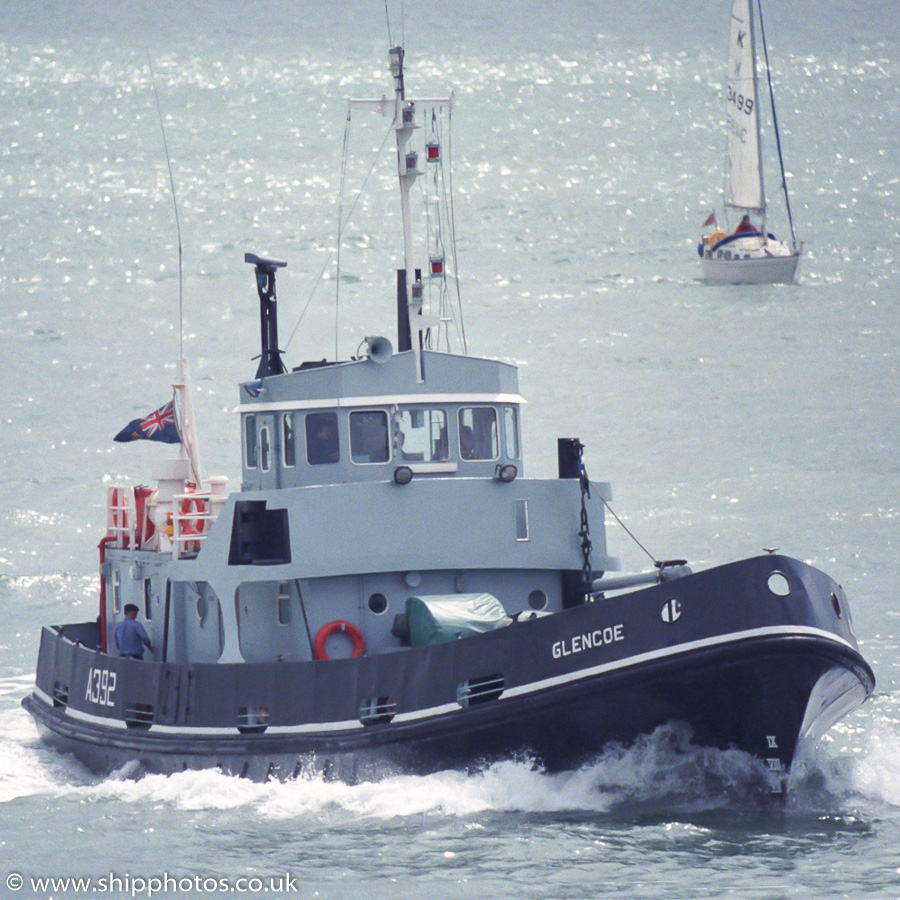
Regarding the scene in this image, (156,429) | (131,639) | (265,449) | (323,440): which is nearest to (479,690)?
(323,440)

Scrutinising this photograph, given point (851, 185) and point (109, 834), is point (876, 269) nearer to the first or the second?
point (851, 185)

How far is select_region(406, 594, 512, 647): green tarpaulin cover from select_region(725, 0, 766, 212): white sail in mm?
50563

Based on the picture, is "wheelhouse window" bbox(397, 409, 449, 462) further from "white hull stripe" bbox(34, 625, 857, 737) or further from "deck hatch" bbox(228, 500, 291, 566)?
"white hull stripe" bbox(34, 625, 857, 737)

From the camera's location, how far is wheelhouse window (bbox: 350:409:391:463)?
57.9 ft

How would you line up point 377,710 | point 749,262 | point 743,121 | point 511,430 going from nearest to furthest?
point 377,710
point 511,430
point 749,262
point 743,121

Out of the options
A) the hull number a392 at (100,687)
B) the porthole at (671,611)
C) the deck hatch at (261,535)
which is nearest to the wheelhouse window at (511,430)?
the deck hatch at (261,535)

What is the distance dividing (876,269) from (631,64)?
3566 centimetres

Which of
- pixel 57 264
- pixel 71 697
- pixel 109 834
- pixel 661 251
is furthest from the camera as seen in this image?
pixel 661 251

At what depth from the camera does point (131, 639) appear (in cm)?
1864

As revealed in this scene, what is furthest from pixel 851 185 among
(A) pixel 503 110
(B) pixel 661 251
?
(A) pixel 503 110

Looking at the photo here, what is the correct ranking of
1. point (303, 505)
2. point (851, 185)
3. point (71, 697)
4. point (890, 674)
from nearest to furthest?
point (303, 505) < point (71, 697) < point (890, 674) < point (851, 185)

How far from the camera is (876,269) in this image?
202ft

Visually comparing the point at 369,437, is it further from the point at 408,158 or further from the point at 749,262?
the point at 749,262

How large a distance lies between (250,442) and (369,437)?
145cm
